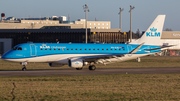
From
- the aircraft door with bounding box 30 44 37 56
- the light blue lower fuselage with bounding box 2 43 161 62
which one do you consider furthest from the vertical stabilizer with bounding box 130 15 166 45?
the aircraft door with bounding box 30 44 37 56

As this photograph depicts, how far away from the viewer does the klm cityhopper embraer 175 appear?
3947cm

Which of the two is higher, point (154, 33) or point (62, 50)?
point (154, 33)

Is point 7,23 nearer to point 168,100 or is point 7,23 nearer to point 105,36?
point 105,36

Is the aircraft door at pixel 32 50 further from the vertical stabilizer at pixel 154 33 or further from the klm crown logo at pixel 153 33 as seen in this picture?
the klm crown logo at pixel 153 33

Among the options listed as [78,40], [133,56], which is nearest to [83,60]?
[133,56]

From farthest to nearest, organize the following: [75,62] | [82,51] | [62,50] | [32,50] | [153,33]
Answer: [153,33] < [82,51] < [62,50] < [32,50] < [75,62]

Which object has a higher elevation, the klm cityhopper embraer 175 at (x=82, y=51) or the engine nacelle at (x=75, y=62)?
the klm cityhopper embraer 175 at (x=82, y=51)

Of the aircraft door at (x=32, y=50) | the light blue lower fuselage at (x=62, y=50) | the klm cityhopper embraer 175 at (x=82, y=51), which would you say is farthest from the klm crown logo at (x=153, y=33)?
the aircraft door at (x=32, y=50)

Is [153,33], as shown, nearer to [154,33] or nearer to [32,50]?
[154,33]

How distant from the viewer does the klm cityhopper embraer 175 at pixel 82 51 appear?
39.5 metres

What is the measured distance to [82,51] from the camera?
42.3m

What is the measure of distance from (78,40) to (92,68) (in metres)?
58.0

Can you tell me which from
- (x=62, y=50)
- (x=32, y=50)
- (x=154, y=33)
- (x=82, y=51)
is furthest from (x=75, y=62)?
(x=154, y=33)

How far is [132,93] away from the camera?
65.7ft
